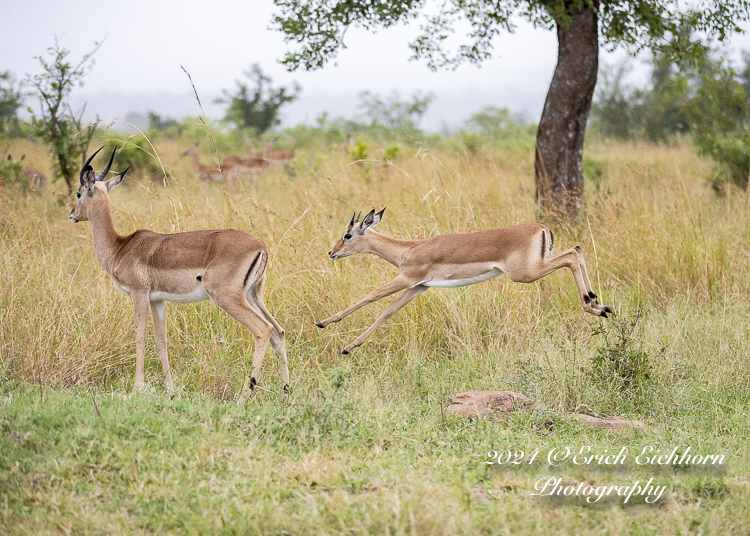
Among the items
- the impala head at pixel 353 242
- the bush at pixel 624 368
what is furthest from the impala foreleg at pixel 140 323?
the bush at pixel 624 368

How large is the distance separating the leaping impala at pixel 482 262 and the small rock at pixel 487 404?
2.42 feet

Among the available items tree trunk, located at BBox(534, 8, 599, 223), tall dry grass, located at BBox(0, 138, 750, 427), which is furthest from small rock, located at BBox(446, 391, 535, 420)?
tree trunk, located at BBox(534, 8, 599, 223)

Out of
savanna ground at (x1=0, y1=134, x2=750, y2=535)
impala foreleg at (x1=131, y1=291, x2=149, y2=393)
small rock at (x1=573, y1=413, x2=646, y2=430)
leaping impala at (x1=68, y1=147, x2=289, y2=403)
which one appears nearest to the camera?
savanna ground at (x1=0, y1=134, x2=750, y2=535)

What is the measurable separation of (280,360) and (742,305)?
4.27m

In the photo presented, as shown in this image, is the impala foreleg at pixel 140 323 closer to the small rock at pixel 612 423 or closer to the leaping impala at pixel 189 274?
the leaping impala at pixel 189 274

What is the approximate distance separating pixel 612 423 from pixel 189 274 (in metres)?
2.88

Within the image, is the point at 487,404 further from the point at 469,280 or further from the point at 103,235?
the point at 103,235

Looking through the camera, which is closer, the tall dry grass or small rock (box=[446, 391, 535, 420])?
small rock (box=[446, 391, 535, 420])

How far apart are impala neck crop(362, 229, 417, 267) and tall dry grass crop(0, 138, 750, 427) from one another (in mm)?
748

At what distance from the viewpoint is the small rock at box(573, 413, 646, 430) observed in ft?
14.5

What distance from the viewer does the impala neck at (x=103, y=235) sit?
5109mm

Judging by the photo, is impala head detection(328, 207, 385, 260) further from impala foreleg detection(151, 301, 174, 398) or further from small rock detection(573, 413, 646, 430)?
small rock detection(573, 413, 646, 430)

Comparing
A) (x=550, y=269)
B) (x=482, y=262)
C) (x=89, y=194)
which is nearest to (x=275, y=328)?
(x=482, y=262)

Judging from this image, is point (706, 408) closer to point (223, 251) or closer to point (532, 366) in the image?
point (532, 366)
